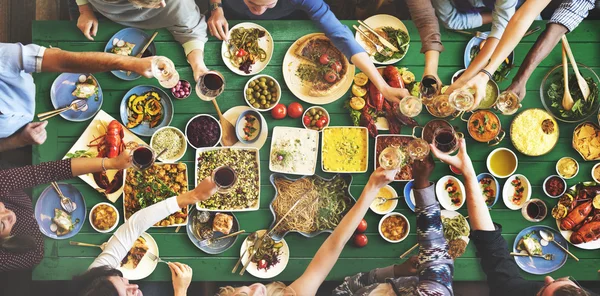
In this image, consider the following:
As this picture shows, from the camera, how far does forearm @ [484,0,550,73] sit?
2934mm

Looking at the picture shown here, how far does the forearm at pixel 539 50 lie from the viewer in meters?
3.07

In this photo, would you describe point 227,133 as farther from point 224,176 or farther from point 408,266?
point 408,266

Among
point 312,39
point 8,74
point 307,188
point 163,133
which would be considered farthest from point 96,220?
point 312,39

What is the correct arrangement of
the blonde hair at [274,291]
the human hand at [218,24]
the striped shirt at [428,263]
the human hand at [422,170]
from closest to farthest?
the striped shirt at [428,263] → the blonde hair at [274,291] → the human hand at [422,170] → the human hand at [218,24]

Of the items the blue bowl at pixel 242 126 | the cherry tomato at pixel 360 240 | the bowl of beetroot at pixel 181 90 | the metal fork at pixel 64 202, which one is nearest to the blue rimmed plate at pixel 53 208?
the metal fork at pixel 64 202

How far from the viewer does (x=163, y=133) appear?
10.4 feet

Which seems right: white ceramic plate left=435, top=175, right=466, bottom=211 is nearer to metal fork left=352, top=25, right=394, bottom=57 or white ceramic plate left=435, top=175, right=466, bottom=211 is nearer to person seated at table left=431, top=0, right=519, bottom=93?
person seated at table left=431, top=0, right=519, bottom=93

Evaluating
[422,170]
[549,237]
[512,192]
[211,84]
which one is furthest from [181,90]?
[549,237]

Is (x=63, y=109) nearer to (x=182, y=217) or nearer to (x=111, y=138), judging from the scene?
(x=111, y=138)

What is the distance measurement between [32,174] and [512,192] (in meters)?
3.17

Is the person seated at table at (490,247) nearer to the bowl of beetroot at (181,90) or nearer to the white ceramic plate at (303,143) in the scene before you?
the white ceramic plate at (303,143)

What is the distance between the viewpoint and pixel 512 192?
322 centimetres

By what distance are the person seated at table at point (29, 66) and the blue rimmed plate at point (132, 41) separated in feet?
0.98

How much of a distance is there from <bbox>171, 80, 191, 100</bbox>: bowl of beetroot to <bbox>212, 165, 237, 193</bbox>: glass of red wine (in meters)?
0.56
